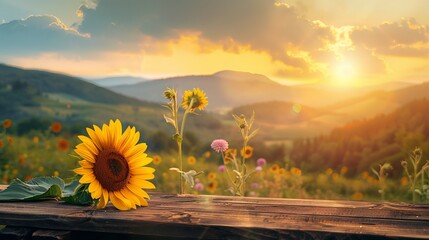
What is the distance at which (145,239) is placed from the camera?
2357 millimetres

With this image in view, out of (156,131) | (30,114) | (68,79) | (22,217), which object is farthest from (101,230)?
(68,79)

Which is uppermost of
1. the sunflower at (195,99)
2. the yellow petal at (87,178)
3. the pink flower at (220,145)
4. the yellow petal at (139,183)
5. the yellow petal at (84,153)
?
the sunflower at (195,99)

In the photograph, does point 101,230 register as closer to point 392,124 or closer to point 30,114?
point 392,124

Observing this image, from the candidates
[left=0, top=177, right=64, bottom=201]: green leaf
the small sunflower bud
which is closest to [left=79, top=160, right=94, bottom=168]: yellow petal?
[left=0, top=177, right=64, bottom=201]: green leaf

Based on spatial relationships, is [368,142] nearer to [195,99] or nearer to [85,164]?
[195,99]

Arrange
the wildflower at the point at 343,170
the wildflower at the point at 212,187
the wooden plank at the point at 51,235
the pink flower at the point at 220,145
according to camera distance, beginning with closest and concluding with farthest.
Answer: the wooden plank at the point at 51,235, the pink flower at the point at 220,145, the wildflower at the point at 212,187, the wildflower at the point at 343,170

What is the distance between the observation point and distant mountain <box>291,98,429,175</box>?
673cm

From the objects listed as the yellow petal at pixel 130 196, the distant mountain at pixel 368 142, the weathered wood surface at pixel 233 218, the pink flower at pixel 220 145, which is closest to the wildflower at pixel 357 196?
the distant mountain at pixel 368 142

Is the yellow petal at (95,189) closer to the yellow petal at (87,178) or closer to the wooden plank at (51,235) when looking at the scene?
the yellow petal at (87,178)

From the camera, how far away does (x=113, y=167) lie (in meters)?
2.72

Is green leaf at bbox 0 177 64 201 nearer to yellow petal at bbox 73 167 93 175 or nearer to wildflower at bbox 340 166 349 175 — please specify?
yellow petal at bbox 73 167 93 175

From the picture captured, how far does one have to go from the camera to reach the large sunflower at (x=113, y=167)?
2.61m

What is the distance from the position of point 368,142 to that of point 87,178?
200 inches

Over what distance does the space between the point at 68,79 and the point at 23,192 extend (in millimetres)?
10701
